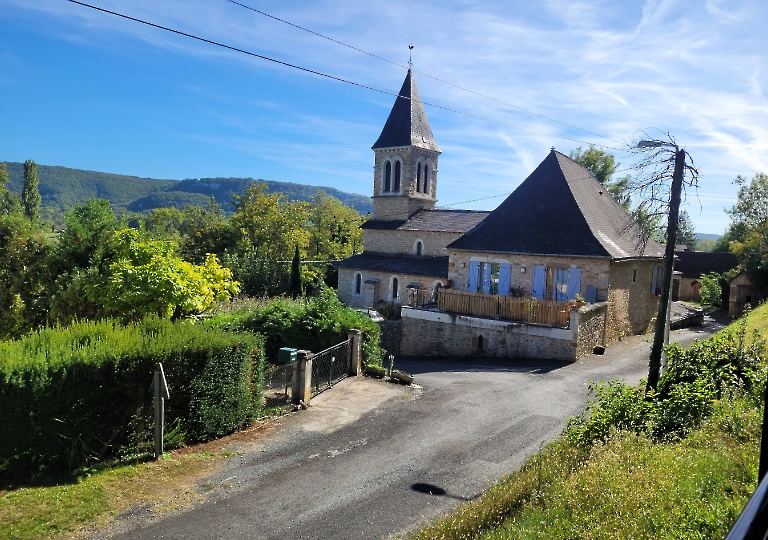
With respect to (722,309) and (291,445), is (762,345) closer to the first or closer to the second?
(291,445)

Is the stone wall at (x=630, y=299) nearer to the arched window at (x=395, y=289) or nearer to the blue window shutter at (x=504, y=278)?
the blue window shutter at (x=504, y=278)

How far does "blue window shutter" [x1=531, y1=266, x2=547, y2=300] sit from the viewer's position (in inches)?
853

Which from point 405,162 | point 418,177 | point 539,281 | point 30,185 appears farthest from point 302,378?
point 30,185

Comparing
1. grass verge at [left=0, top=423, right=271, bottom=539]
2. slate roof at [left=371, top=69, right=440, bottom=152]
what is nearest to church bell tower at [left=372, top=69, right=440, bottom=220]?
slate roof at [left=371, top=69, right=440, bottom=152]

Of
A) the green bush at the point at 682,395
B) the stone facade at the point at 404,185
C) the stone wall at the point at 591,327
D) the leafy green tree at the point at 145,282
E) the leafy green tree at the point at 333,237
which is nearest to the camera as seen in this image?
the green bush at the point at 682,395

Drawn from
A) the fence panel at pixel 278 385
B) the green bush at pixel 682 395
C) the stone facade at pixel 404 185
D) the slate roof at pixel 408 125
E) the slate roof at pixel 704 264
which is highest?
the slate roof at pixel 408 125

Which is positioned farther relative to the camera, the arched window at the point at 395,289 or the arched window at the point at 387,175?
the arched window at the point at 387,175

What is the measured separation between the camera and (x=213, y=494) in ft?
25.1

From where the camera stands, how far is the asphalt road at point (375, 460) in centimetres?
688

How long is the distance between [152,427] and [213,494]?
6.33 feet

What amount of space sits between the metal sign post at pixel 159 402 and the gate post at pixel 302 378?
355 centimetres

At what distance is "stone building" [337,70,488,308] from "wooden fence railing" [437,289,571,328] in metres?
10.4

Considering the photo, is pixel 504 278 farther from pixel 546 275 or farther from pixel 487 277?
pixel 546 275

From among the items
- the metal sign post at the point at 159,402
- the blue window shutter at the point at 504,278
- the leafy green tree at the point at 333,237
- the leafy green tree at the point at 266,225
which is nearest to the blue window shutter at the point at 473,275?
the blue window shutter at the point at 504,278
